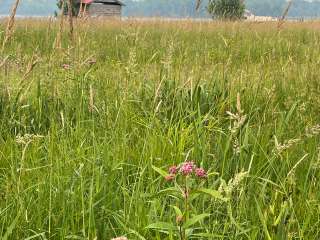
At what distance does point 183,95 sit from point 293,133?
36.5 inches

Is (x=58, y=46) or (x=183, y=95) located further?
(x=183, y=95)

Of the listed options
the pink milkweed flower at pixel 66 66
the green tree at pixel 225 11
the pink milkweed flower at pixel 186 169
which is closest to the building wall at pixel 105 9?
the green tree at pixel 225 11

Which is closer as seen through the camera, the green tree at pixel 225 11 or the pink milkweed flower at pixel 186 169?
the pink milkweed flower at pixel 186 169

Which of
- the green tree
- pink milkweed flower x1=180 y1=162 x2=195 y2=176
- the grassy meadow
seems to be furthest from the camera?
the green tree

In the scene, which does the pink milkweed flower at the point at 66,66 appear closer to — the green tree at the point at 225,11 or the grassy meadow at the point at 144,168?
the grassy meadow at the point at 144,168

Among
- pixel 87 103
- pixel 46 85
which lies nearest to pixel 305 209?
pixel 87 103

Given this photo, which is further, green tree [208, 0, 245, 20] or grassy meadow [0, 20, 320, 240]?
green tree [208, 0, 245, 20]

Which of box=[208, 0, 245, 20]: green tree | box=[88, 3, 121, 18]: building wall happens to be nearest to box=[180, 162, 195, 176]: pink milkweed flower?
box=[208, 0, 245, 20]: green tree

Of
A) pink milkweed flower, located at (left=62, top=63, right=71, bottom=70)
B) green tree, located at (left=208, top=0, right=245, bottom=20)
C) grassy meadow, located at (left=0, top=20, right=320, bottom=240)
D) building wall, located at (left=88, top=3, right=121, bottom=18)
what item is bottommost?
grassy meadow, located at (left=0, top=20, right=320, bottom=240)

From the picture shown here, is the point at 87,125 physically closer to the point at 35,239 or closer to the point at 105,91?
the point at 105,91

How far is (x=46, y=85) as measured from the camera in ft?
10.2

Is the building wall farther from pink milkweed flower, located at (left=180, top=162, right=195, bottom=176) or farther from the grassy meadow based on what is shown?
pink milkweed flower, located at (left=180, top=162, right=195, bottom=176)

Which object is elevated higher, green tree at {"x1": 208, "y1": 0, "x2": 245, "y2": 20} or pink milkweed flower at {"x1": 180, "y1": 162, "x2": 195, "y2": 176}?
green tree at {"x1": 208, "y1": 0, "x2": 245, "y2": 20}

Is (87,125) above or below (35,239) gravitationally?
above
